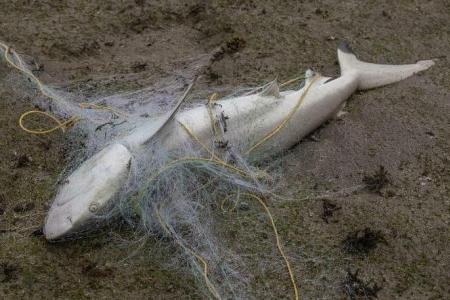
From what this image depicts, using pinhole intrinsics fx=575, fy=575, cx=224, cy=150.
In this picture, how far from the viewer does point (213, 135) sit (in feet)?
18.1

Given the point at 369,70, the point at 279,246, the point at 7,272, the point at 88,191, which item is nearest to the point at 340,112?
the point at 369,70

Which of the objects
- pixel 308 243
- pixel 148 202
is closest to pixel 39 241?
pixel 148 202

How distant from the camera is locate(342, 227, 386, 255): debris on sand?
5.11m

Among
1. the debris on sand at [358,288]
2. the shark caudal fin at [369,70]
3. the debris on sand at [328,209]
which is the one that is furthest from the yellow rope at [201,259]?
the shark caudal fin at [369,70]

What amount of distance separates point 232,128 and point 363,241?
1621 millimetres

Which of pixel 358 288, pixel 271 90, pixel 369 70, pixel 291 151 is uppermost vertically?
pixel 271 90

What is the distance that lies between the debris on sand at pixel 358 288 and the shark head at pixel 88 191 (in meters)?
2.12

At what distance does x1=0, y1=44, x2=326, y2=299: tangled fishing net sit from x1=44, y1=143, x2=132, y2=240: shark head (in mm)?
95

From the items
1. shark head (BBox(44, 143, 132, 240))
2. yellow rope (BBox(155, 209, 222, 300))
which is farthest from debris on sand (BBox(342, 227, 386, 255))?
shark head (BBox(44, 143, 132, 240))

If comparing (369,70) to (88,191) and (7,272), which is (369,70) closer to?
(88,191)

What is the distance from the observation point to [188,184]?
541 centimetres

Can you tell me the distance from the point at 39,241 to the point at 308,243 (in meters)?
2.38

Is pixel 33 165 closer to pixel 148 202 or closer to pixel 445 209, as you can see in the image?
pixel 148 202

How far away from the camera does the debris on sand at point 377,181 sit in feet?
18.9
